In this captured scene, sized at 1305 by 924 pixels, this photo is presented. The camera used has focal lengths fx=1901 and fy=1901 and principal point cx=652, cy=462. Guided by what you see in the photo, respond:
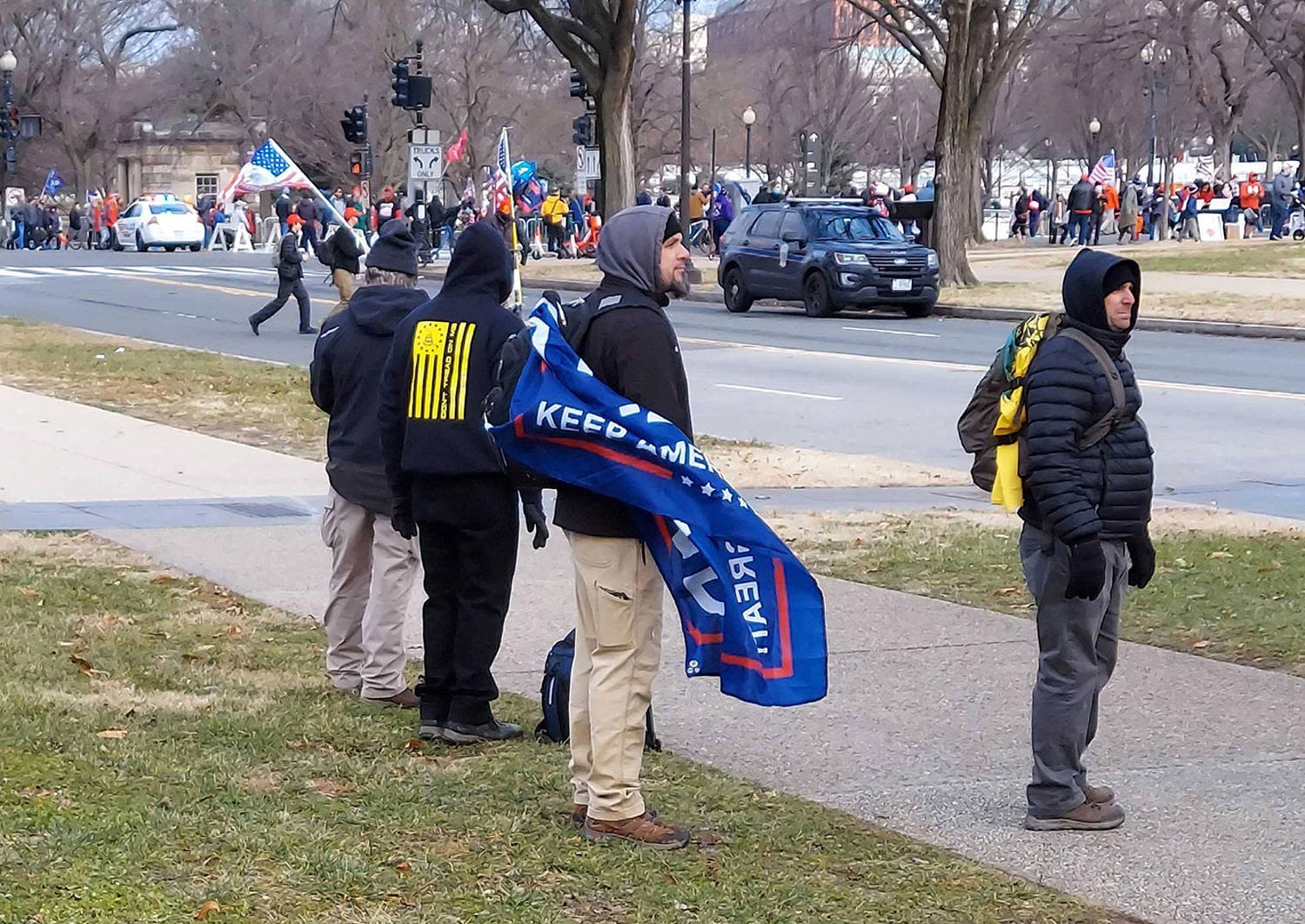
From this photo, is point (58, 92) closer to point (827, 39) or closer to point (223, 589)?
point (827, 39)

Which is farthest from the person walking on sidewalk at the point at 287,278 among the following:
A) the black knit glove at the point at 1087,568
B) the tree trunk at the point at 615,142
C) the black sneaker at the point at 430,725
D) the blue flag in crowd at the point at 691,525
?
the black knit glove at the point at 1087,568

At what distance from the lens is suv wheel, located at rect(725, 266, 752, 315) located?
102 feet

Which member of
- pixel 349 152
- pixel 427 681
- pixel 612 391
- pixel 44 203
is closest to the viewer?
pixel 612 391

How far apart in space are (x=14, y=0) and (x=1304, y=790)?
8284 centimetres

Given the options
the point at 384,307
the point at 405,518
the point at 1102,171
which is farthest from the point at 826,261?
the point at 405,518

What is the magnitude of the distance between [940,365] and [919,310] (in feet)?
29.1

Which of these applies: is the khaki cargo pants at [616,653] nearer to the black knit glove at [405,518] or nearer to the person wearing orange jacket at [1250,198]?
the black knit glove at [405,518]

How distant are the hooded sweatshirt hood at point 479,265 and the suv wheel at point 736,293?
24938mm

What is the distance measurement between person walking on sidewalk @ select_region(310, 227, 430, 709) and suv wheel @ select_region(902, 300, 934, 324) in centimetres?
2351

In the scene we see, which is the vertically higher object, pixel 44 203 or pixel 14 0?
pixel 14 0

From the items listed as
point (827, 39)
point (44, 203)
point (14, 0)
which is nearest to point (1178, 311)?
point (827, 39)

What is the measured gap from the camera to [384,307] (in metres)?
6.75

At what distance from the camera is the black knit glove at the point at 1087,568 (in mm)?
5129

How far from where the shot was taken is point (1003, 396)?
5.37 metres
